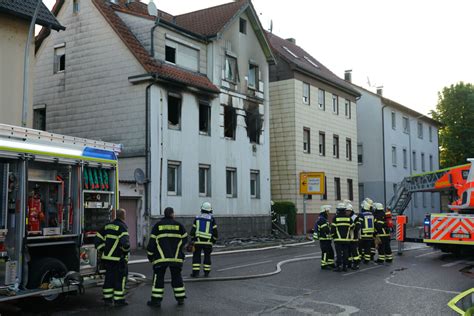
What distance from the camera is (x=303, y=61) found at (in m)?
37.6

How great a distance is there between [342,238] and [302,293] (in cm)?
361

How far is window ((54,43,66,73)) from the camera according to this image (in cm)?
2592

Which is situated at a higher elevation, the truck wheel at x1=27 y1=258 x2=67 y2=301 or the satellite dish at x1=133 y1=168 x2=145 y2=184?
the satellite dish at x1=133 y1=168 x2=145 y2=184

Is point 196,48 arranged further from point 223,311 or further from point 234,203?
point 223,311

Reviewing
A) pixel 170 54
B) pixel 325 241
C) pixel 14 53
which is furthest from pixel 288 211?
pixel 14 53

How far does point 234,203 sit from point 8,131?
18.7m

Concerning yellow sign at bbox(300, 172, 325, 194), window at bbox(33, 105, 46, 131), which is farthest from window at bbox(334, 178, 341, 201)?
window at bbox(33, 105, 46, 131)

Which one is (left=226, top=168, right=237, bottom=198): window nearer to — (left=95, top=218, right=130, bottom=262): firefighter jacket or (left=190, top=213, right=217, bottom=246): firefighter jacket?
(left=190, top=213, right=217, bottom=246): firefighter jacket

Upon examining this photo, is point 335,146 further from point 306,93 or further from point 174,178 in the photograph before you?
point 174,178

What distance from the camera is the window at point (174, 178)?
76.4 feet

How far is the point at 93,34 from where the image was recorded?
24562 millimetres

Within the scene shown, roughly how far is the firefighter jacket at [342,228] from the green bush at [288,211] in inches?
667

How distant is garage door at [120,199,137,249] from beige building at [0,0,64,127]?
5.35m

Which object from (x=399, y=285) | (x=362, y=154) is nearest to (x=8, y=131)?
(x=399, y=285)
